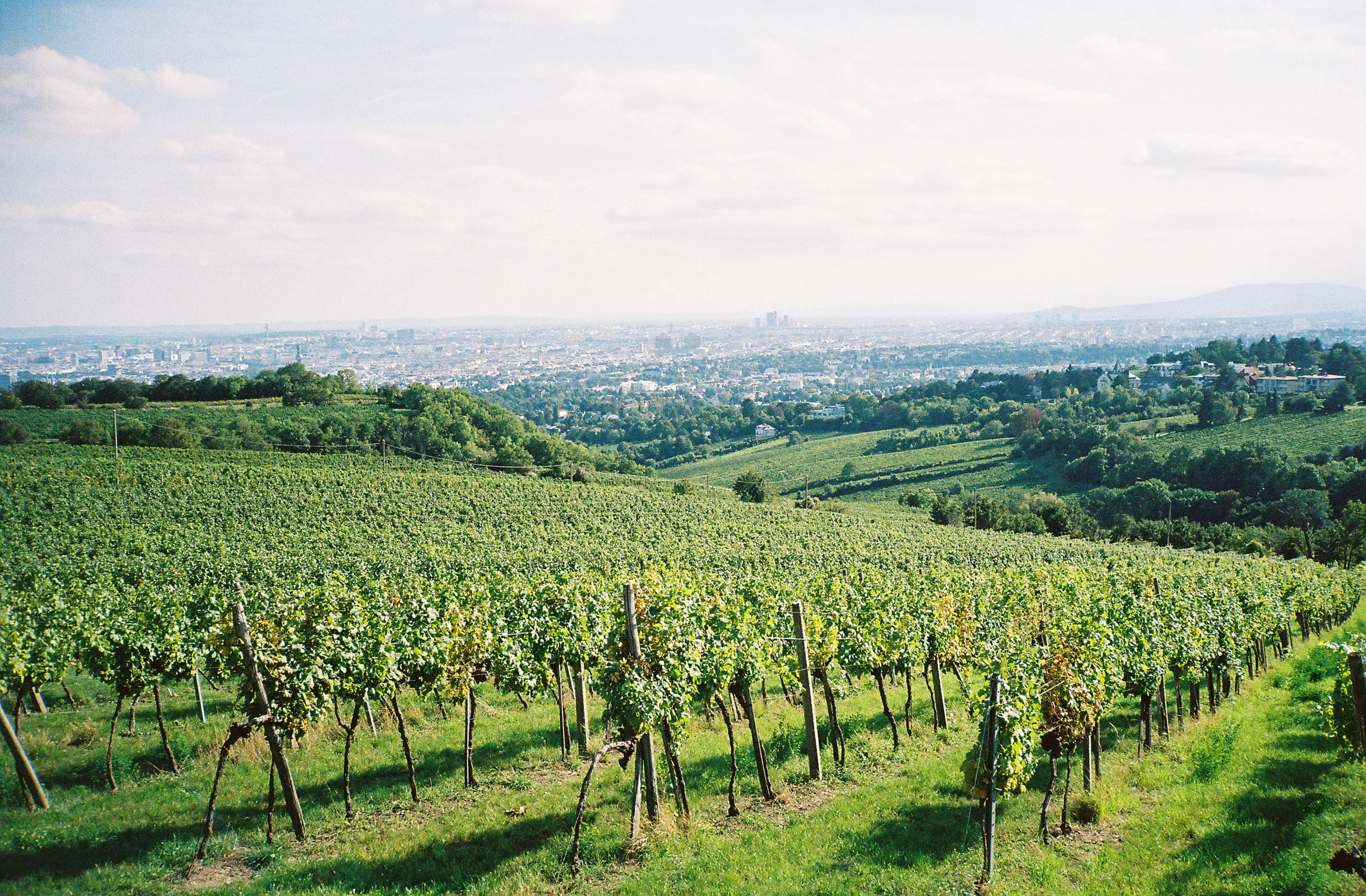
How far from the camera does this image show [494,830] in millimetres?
9852

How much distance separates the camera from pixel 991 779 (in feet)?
28.5

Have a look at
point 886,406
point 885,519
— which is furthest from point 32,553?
point 886,406

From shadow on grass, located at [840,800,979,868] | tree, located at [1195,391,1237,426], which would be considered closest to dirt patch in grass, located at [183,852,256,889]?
shadow on grass, located at [840,800,979,868]

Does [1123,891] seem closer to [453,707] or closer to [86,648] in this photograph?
[453,707]

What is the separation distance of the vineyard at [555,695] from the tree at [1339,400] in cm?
9720

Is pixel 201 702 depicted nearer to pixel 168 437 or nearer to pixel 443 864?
pixel 443 864

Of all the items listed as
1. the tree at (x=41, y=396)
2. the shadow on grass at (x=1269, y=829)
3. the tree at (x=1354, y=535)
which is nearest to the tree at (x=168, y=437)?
the tree at (x=41, y=396)

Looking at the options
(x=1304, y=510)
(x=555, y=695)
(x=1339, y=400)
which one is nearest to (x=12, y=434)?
(x=555, y=695)

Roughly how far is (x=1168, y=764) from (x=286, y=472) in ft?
160

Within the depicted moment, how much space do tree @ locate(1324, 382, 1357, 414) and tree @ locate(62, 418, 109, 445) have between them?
13612cm

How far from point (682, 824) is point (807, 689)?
2.89 meters

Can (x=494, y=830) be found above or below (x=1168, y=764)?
above

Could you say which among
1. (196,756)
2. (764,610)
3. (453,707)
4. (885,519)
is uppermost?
(764,610)

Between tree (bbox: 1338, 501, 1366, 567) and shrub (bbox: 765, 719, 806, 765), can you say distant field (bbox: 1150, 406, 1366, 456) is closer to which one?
tree (bbox: 1338, 501, 1366, 567)
